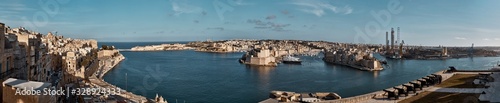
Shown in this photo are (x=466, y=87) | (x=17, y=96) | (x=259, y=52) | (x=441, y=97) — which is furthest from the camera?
(x=259, y=52)

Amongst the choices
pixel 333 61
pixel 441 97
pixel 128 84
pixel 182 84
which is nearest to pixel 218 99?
pixel 182 84

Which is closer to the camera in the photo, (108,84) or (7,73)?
(7,73)

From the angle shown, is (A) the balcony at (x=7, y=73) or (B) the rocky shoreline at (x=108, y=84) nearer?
(A) the balcony at (x=7, y=73)

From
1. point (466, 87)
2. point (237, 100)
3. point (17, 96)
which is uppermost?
point (17, 96)

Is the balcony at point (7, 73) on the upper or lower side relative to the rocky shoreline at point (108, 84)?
upper

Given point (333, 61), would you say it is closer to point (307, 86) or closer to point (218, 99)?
point (307, 86)

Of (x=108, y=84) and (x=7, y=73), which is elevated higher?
(x=7, y=73)

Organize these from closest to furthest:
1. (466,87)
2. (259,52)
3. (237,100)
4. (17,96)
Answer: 1. (17,96)
2. (466,87)
3. (237,100)
4. (259,52)

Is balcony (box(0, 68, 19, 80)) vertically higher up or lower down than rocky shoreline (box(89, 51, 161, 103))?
higher up

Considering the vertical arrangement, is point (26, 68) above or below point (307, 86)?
above

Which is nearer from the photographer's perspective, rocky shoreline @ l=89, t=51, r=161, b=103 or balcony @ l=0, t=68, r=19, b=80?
balcony @ l=0, t=68, r=19, b=80

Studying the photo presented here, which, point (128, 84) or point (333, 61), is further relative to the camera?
point (333, 61)
